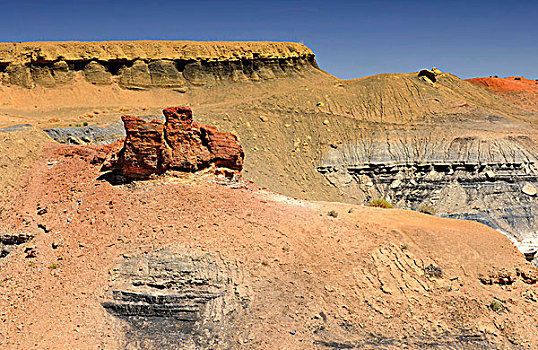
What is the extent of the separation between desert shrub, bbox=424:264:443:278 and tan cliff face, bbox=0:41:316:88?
38333 mm

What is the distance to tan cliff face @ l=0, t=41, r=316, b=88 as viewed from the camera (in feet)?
146

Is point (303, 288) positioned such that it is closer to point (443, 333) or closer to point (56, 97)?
point (443, 333)

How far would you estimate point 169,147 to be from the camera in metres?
14.9

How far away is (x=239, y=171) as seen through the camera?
54.3ft

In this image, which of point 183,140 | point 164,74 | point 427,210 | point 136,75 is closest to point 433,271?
point 183,140

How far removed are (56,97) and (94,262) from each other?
122ft

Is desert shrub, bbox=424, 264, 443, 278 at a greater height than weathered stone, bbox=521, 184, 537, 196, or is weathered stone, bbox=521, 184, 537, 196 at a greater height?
weathered stone, bbox=521, 184, 537, 196

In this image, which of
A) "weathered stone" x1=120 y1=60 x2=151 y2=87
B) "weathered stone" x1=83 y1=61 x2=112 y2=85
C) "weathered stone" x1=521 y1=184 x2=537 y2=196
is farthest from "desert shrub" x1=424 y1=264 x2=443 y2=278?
"weathered stone" x1=83 y1=61 x2=112 y2=85

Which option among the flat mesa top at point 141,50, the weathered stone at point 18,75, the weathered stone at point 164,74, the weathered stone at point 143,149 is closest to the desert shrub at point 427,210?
the weathered stone at point 143,149

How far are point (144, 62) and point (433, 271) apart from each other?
41.8 meters

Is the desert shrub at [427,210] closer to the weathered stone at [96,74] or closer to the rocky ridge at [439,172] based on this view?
the rocky ridge at [439,172]

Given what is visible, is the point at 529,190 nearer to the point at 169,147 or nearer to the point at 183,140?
the point at 183,140

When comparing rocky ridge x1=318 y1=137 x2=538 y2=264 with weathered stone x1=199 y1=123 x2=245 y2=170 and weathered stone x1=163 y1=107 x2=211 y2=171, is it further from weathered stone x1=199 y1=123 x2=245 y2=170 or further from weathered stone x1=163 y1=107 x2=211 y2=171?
weathered stone x1=163 y1=107 x2=211 y2=171

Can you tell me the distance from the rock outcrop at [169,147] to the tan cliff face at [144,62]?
33.9 meters
